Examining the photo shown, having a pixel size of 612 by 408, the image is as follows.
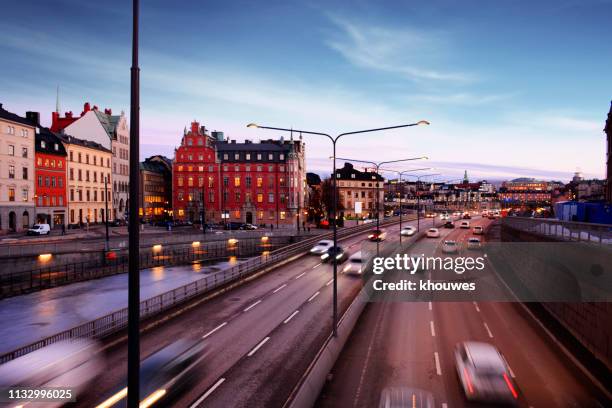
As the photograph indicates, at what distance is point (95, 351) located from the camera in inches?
724

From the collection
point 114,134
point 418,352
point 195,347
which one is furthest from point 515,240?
point 114,134

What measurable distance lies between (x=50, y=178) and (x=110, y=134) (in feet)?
65.0

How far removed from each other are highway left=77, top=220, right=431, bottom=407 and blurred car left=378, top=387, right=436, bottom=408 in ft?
11.7

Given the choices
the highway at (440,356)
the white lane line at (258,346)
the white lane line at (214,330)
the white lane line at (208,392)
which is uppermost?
the white lane line at (214,330)

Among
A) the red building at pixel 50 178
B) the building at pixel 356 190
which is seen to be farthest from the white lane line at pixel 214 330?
the building at pixel 356 190

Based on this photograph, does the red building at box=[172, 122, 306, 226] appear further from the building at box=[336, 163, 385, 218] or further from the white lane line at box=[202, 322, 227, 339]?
the white lane line at box=[202, 322, 227, 339]

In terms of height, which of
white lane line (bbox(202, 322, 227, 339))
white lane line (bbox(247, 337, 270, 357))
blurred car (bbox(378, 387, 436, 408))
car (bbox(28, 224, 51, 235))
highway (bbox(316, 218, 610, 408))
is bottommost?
highway (bbox(316, 218, 610, 408))

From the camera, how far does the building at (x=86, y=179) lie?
75.2 meters

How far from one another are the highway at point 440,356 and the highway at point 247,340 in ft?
6.54

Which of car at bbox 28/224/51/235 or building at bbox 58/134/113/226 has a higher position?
building at bbox 58/134/113/226

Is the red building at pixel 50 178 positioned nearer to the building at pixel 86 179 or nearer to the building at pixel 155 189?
the building at pixel 86 179

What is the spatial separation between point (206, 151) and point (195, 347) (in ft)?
270

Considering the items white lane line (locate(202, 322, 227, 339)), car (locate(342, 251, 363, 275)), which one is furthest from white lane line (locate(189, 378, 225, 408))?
car (locate(342, 251, 363, 275))

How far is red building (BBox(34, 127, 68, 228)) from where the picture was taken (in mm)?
67312
